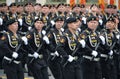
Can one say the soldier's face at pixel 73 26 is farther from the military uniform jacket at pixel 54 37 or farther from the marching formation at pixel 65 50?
the military uniform jacket at pixel 54 37

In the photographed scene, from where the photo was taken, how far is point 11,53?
10180 millimetres

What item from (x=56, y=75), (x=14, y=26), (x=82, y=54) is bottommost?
(x=56, y=75)

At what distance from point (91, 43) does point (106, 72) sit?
1182 mm

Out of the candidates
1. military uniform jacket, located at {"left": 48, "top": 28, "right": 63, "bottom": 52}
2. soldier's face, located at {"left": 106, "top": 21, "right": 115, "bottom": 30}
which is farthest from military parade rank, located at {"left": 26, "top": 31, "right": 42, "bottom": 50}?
soldier's face, located at {"left": 106, "top": 21, "right": 115, "bottom": 30}

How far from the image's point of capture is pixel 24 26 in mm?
14523

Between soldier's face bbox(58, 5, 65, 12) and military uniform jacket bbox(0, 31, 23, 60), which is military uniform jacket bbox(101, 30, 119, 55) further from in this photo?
soldier's face bbox(58, 5, 65, 12)

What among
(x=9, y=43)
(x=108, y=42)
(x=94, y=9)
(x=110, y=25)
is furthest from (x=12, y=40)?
(x=94, y=9)

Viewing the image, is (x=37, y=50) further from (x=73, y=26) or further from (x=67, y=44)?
(x=73, y=26)

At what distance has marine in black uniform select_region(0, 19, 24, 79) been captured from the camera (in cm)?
1011

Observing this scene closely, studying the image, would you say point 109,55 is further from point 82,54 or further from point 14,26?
point 14,26

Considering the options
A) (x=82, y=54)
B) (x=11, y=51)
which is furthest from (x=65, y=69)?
(x=11, y=51)

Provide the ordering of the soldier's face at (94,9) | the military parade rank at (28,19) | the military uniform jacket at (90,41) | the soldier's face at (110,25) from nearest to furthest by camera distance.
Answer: the military uniform jacket at (90,41), the soldier's face at (110,25), the military parade rank at (28,19), the soldier's face at (94,9)

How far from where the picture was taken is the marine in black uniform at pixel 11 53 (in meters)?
10.1

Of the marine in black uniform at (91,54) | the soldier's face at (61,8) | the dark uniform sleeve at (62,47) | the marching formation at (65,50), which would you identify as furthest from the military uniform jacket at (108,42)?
the soldier's face at (61,8)
